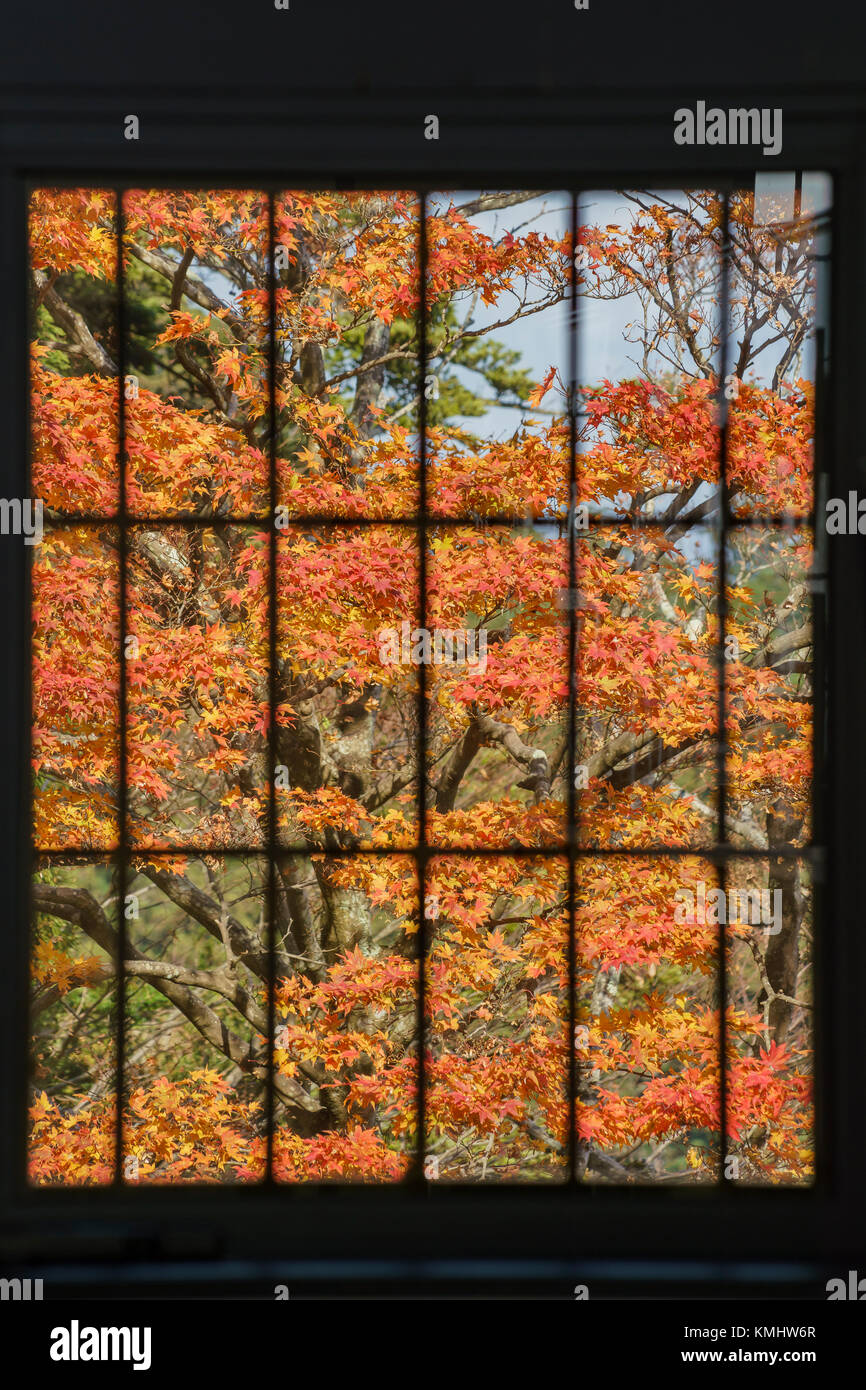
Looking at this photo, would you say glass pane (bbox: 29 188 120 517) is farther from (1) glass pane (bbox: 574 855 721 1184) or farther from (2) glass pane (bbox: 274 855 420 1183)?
(1) glass pane (bbox: 574 855 721 1184)

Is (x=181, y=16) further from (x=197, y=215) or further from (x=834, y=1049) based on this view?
(x=834, y=1049)

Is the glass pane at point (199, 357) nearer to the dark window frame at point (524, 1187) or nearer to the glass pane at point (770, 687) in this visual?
the dark window frame at point (524, 1187)

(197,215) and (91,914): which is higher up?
(197,215)

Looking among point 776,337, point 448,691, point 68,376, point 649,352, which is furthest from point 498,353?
point 68,376

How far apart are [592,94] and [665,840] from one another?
1.34 m

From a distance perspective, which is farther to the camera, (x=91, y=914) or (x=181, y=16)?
(x=91, y=914)

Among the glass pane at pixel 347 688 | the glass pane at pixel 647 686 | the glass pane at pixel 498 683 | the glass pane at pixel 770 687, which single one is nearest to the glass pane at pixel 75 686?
the glass pane at pixel 347 688

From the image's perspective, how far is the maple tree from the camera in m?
1.49

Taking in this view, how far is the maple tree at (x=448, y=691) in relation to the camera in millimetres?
1486

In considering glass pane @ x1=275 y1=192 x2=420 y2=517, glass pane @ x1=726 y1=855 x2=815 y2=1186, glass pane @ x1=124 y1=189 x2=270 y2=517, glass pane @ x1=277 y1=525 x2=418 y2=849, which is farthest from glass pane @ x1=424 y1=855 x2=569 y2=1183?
glass pane @ x1=124 y1=189 x2=270 y2=517

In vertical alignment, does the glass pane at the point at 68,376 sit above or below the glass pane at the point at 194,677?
above

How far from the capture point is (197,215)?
149 cm

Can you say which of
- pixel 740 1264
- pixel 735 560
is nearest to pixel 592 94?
pixel 735 560

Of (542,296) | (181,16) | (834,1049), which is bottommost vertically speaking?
(834,1049)
